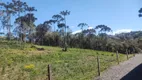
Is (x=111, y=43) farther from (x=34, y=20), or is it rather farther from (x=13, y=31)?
(x=13, y=31)

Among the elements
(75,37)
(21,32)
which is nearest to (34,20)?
(21,32)

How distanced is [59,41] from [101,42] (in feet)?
52.6

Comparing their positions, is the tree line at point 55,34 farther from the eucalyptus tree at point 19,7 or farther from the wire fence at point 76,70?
the wire fence at point 76,70

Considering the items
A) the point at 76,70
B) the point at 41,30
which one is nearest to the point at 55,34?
the point at 41,30

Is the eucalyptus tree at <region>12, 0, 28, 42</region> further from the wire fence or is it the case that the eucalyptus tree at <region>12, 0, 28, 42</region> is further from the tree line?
the wire fence

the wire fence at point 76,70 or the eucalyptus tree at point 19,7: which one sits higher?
the eucalyptus tree at point 19,7

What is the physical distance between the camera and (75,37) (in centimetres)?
8212

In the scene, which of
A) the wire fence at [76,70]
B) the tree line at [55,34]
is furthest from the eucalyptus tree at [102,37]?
the wire fence at [76,70]

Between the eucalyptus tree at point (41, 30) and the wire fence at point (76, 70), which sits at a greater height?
the eucalyptus tree at point (41, 30)

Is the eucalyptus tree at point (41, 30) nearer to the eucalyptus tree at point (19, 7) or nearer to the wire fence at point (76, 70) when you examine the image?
the eucalyptus tree at point (19, 7)

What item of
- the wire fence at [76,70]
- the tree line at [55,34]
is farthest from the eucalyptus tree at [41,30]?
the wire fence at [76,70]

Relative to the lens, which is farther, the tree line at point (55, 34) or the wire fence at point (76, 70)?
the tree line at point (55, 34)

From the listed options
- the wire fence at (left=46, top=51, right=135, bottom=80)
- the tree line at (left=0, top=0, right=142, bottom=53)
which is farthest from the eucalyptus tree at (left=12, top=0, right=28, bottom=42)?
the wire fence at (left=46, top=51, right=135, bottom=80)

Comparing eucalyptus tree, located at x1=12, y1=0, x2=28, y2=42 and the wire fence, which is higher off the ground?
eucalyptus tree, located at x1=12, y1=0, x2=28, y2=42
